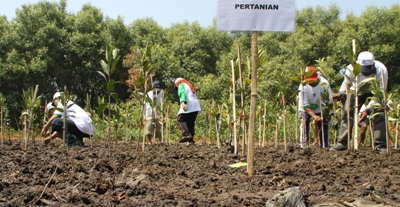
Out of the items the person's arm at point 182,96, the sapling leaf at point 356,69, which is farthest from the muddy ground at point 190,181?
the person's arm at point 182,96

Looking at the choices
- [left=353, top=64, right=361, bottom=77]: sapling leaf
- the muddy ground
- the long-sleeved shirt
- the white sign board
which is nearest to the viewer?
the muddy ground

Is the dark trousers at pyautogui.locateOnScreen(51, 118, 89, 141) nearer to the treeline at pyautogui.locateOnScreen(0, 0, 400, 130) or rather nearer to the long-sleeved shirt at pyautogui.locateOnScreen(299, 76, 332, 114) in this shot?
the long-sleeved shirt at pyautogui.locateOnScreen(299, 76, 332, 114)

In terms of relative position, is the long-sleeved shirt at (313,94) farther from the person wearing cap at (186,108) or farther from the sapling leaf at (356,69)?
the person wearing cap at (186,108)

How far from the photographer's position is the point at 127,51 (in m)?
30.3

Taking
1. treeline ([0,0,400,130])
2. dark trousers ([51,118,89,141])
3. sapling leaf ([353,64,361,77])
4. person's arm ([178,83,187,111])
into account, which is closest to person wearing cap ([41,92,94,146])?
dark trousers ([51,118,89,141])

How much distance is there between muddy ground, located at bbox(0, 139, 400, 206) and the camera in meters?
3.05

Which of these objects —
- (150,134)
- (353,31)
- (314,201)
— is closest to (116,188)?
(314,201)

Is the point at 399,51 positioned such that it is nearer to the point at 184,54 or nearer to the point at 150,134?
the point at 184,54

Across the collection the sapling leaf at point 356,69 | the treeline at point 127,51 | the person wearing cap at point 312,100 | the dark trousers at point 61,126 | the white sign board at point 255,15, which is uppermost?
the treeline at point 127,51

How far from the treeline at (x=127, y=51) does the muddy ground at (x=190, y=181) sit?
1874 centimetres

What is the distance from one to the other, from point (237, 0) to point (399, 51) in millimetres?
25692

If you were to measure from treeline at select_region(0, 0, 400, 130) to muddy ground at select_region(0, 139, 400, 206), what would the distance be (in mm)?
18744

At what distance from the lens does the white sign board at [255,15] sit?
4.12 meters

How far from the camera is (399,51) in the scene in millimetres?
27188
